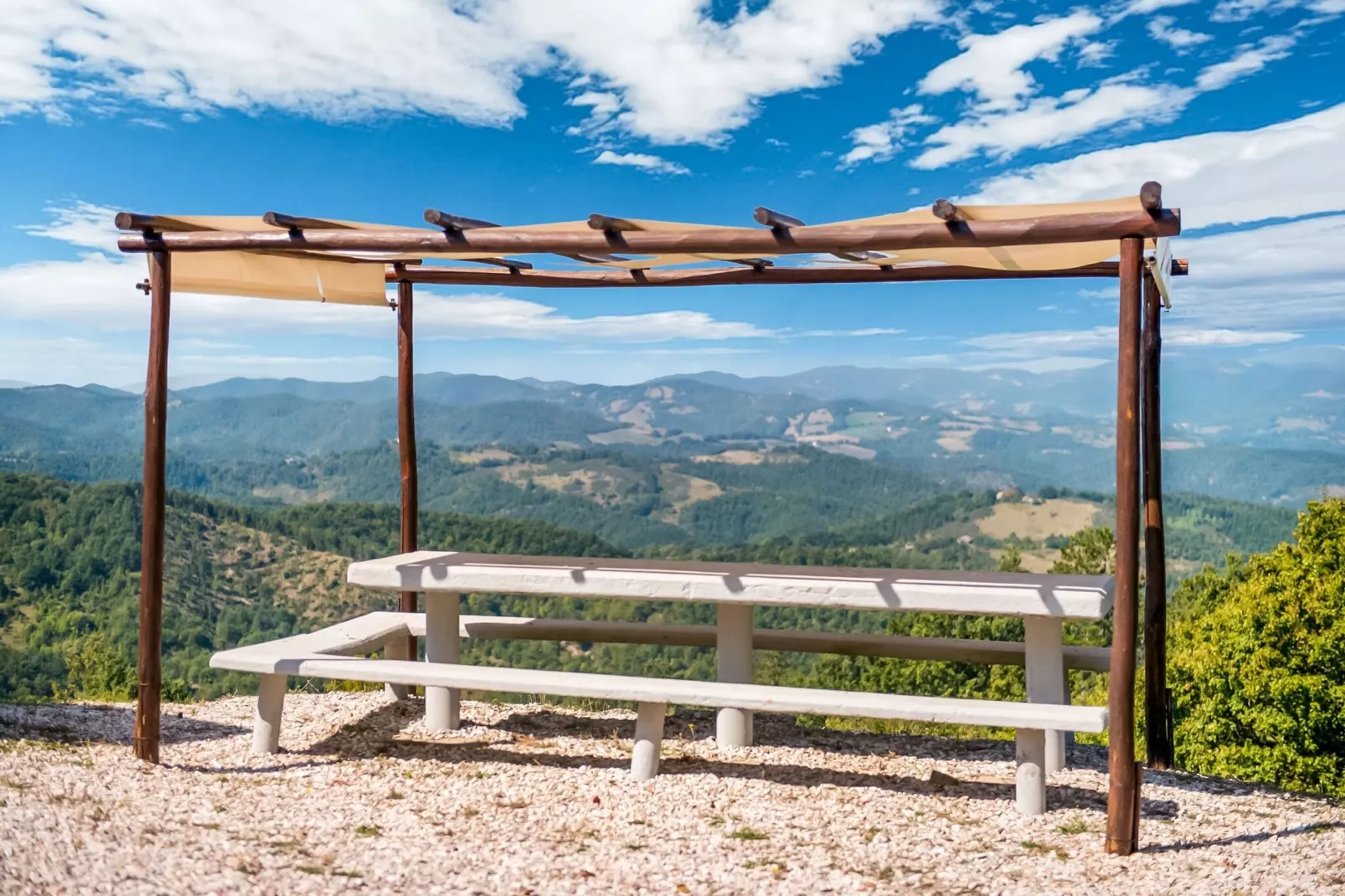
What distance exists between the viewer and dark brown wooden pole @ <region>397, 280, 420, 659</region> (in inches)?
310

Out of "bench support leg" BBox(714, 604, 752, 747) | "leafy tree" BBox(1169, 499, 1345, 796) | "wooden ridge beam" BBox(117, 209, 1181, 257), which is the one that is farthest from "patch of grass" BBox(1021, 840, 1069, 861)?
"leafy tree" BBox(1169, 499, 1345, 796)

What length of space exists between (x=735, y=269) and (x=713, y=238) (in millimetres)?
1989

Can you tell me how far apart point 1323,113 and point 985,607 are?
155 meters

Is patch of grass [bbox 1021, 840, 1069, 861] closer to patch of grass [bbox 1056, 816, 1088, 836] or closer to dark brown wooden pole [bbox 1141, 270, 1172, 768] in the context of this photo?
patch of grass [bbox 1056, 816, 1088, 836]

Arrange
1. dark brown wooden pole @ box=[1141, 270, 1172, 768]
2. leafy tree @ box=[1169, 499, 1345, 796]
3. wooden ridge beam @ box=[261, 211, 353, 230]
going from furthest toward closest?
1. leafy tree @ box=[1169, 499, 1345, 796]
2. dark brown wooden pole @ box=[1141, 270, 1172, 768]
3. wooden ridge beam @ box=[261, 211, 353, 230]

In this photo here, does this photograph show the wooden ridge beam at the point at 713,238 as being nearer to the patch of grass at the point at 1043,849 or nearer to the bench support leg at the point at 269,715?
the bench support leg at the point at 269,715

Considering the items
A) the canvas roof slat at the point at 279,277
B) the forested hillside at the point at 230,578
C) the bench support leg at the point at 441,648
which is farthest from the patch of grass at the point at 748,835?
the forested hillside at the point at 230,578

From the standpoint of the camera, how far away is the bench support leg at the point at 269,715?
615 cm

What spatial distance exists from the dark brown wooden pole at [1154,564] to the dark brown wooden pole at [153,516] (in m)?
5.51

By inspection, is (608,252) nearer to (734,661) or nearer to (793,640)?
(734,661)

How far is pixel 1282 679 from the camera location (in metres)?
15.2

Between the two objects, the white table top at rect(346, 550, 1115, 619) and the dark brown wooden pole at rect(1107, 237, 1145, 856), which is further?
the white table top at rect(346, 550, 1115, 619)

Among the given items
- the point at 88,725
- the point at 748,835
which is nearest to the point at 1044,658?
the point at 748,835

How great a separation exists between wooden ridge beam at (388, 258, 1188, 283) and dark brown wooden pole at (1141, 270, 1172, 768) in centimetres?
56
